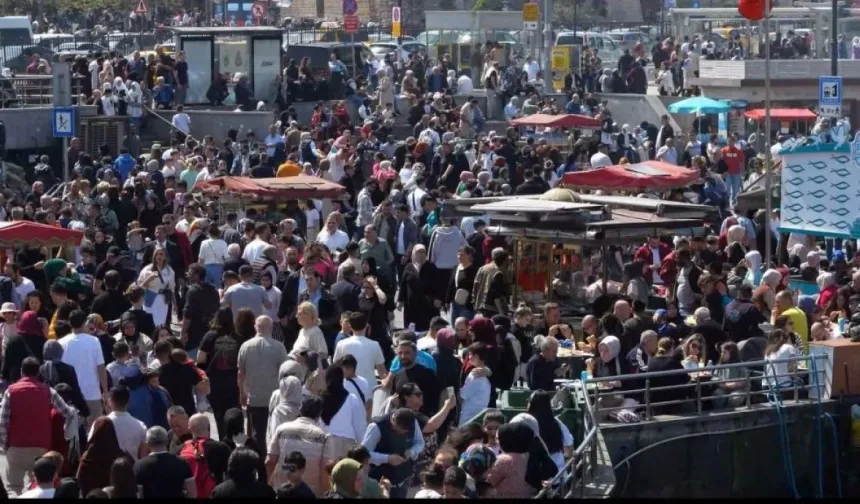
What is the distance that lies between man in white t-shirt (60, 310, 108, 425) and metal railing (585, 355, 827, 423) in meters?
3.67

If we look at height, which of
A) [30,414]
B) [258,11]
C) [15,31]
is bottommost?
[30,414]

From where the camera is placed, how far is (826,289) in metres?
18.2

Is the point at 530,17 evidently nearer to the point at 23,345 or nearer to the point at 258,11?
the point at 258,11

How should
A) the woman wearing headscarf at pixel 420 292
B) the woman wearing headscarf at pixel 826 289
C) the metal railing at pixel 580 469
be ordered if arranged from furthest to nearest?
the woman wearing headscarf at pixel 826 289 → the woman wearing headscarf at pixel 420 292 → the metal railing at pixel 580 469

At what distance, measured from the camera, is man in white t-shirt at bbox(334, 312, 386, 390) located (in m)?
13.7

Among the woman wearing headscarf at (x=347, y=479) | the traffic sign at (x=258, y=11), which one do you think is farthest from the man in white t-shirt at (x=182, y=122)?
the traffic sign at (x=258, y=11)

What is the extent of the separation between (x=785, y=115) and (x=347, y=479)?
2999cm

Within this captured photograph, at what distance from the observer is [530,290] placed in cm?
1845

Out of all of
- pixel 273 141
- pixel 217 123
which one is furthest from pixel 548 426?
pixel 217 123

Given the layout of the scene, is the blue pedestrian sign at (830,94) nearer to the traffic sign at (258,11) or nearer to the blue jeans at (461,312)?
the blue jeans at (461,312)

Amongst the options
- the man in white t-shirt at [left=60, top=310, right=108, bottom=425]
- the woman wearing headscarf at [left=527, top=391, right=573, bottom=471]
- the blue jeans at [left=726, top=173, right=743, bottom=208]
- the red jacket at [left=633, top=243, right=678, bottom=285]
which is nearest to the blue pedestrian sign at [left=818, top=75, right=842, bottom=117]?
the blue jeans at [left=726, top=173, right=743, bottom=208]

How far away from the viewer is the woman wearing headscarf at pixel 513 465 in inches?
440

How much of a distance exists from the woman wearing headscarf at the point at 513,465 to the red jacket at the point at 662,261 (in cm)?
810

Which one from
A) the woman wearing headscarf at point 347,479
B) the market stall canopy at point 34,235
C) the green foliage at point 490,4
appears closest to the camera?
the woman wearing headscarf at point 347,479
